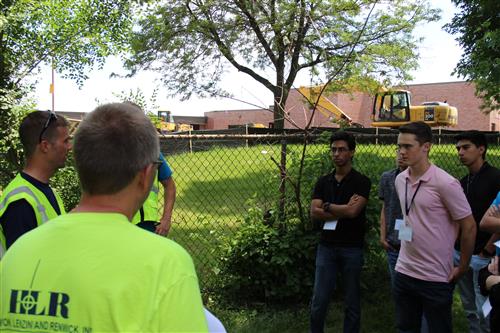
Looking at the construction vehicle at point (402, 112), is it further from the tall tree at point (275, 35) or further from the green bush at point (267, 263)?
the green bush at point (267, 263)

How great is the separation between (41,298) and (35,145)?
5.01 feet

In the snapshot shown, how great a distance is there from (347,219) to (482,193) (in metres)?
1.20

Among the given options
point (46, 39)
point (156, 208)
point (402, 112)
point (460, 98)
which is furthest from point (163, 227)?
point (460, 98)

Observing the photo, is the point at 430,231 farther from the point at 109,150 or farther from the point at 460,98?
the point at 460,98

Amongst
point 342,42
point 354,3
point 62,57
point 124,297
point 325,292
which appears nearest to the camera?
point 124,297

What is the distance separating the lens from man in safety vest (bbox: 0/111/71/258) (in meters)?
2.11

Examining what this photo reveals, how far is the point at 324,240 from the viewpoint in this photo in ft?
12.6

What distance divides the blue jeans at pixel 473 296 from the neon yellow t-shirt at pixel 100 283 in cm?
340

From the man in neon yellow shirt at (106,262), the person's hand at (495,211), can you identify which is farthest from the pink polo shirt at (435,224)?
the man in neon yellow shirt at (106,262)

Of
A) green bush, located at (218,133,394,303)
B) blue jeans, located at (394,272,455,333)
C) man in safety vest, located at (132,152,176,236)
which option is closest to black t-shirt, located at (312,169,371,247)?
blue jeans, located at (394,272,455,333)

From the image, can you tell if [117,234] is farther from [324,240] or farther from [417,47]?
[417,47]

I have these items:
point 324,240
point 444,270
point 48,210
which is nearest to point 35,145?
point 48,210

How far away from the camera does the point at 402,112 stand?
95.4ft

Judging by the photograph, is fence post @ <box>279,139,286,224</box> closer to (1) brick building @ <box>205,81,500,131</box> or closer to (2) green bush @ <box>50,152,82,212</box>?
(2) green bush @ <box>50,152,82,212</box>
